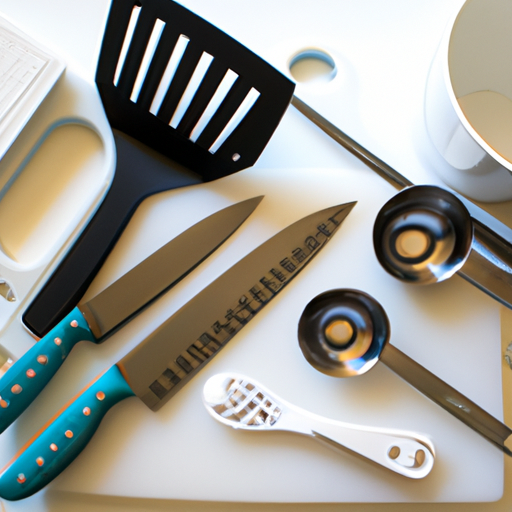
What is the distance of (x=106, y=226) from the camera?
59 cm

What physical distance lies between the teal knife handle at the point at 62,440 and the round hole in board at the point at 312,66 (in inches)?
17.8

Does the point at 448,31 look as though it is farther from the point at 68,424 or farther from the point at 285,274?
the point at 68,424

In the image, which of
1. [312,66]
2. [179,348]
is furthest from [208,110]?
[179,348]

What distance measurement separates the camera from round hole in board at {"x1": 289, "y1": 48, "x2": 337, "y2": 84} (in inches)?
25.9

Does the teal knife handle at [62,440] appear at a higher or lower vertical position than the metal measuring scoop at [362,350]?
lower

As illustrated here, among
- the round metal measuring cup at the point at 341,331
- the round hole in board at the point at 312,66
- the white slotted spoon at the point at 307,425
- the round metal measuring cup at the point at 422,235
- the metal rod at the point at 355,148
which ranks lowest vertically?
the white slotted spoon at the point at 307,425

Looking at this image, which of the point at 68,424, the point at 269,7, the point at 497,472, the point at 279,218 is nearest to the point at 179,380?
the point at 68,424

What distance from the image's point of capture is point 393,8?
677mm

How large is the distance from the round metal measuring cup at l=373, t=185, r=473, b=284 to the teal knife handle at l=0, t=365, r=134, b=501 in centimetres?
35

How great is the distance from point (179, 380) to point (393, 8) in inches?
22.9

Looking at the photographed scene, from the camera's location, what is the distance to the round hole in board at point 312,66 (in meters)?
0.66

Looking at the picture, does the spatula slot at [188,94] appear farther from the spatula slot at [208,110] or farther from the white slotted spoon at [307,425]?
the white slotted spoon at [307,425]

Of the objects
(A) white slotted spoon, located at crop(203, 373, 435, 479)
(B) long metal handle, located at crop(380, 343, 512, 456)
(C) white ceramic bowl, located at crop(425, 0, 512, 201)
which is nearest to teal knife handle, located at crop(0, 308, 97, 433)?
(A) white slotted spoon, located at crop(203, 373, 435, 479)

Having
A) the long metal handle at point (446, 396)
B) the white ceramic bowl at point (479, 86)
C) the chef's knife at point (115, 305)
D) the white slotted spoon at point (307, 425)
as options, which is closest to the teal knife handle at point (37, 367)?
the chef's knife at point (115, 305)
